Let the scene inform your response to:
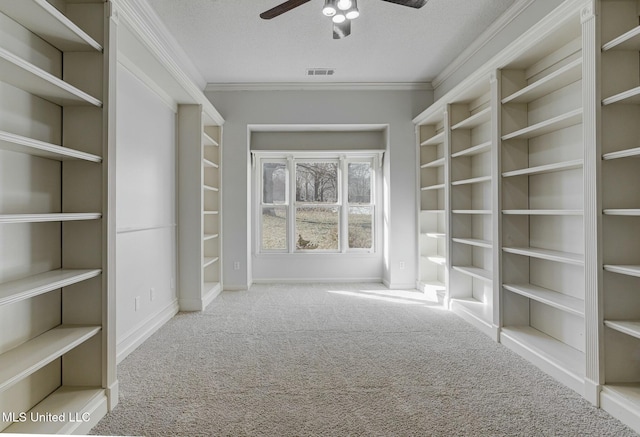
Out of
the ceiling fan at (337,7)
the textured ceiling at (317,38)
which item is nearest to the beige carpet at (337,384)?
the ceiling fan at (337,7)

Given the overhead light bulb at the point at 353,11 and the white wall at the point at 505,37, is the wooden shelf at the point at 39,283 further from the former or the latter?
the white wall at the point at 505,37

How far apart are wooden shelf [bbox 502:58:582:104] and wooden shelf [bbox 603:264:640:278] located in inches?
49.6

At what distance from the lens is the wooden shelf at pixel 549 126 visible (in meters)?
2.45

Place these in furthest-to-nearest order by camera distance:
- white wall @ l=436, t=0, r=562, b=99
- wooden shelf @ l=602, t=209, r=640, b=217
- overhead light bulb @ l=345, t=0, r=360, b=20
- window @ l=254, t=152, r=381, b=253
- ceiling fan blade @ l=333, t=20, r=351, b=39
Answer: window @ l=254, t=152, r=381, b=253, white wall @ l=436, t=0, r=562, b=99, ceiling fan blade @ l=333, t=20, r=351, b=39, overhead light bulb @ l=345, t=0, r=360, b=20, wooden shelf @ l=602, t=209, r=640, b=217

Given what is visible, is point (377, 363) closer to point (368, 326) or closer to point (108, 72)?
point (368, 326)

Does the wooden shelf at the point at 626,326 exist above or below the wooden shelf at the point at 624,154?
below

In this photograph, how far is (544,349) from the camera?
2.73 metres

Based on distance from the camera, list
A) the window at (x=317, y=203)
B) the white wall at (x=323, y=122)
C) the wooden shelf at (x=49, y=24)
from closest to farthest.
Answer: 1. the wooden shelf at (x=49, y=24)
2. the white wall at (x=323, y=122)
3. the window at (x=317, y=203)

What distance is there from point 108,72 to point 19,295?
128 cm

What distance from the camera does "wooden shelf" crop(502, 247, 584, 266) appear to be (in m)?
2.46

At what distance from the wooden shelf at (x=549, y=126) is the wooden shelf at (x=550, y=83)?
0.28 m

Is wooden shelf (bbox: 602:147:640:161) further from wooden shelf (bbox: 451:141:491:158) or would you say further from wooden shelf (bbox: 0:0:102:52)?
wooden shelf (bbox: 0:0:102:52)

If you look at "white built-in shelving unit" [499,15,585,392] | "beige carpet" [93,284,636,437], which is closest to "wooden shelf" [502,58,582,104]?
"white built-in shelving unit" [499,15,585,392]

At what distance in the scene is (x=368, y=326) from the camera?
3.68 meters
